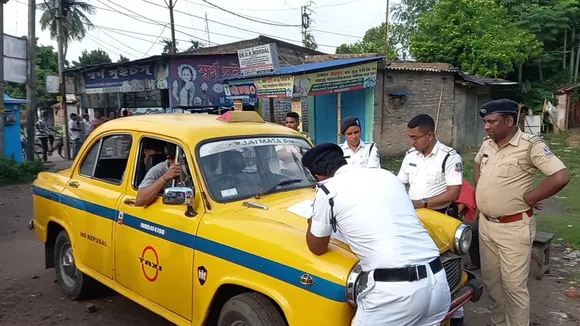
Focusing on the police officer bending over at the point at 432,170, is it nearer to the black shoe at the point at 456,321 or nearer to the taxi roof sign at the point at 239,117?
the black shoe at the point at 456,321

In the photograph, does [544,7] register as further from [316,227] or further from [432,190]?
[316,227]

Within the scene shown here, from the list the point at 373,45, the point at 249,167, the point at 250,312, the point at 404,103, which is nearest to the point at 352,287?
the point at 250,312

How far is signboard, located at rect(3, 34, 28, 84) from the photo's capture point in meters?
13.4

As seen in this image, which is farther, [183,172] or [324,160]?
[183,172]

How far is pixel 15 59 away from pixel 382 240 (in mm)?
14131

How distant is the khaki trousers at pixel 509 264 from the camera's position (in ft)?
12.0

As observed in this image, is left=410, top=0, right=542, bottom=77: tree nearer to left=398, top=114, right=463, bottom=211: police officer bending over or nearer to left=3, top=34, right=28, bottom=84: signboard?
left=3, top=34, right=28, bottom=84: signboard

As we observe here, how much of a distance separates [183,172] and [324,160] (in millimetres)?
1409

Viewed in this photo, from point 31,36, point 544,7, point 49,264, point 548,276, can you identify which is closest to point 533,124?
point 544,7

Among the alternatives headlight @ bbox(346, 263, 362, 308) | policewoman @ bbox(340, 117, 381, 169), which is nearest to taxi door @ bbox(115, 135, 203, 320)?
headlight @ bbox(346, 263, 362, 308)

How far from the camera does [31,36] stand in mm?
14461

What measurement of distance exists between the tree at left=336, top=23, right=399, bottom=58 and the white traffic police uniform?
2552 centimetres

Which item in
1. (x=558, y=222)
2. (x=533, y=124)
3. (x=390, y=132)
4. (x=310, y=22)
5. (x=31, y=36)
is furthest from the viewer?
(x=310, y=22)

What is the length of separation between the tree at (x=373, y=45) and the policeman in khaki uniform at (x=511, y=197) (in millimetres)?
24168
